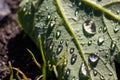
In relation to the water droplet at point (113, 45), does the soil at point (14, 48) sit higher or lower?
higher

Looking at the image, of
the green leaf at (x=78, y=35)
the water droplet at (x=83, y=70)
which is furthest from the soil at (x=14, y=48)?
the water droplet at (x=83, y=70)

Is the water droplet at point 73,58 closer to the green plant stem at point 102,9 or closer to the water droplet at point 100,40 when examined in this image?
the water droplet at point 100,40

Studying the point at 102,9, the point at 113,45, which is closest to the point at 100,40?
the point at 113,45

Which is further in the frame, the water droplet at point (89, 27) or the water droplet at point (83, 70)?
the water droplet at point (89, 27)

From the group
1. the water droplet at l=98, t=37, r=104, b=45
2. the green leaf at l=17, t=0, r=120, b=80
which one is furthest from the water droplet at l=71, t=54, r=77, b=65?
the water droplet at l=98, t=37, r=104, b=45

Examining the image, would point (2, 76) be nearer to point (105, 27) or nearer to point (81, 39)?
point (81, 39)

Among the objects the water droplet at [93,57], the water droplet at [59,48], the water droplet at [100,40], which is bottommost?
the water droplet at [93,57]

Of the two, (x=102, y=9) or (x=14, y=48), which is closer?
(x=102, y=9)

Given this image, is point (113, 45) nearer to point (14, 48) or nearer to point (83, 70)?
point (83, 70)
